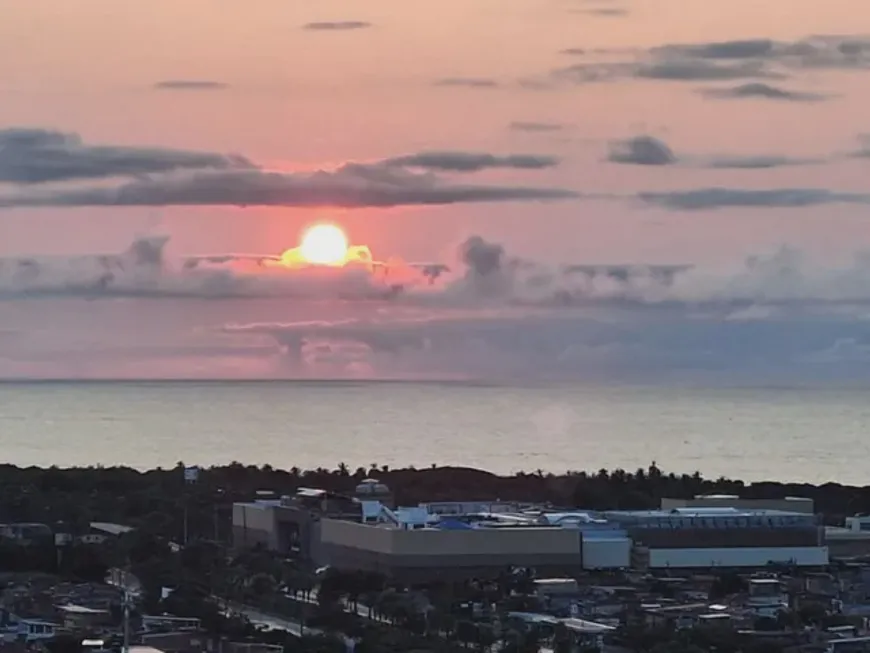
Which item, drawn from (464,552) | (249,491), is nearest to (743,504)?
(464,552)

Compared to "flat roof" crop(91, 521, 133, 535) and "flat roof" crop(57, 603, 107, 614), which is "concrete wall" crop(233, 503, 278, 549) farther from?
"flat roof" crop(57, 603, 107, 614)

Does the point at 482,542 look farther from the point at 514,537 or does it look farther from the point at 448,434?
the point at 448,434

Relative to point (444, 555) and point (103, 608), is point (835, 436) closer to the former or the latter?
point (444, 555)

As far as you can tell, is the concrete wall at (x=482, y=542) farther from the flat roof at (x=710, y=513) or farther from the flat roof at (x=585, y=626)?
the flat roof at (x=585, y=626)

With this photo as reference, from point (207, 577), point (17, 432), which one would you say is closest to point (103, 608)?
point (207, 577)

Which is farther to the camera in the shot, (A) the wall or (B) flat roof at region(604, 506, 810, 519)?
(B) flat roof at region(604, 506, 810, 519)

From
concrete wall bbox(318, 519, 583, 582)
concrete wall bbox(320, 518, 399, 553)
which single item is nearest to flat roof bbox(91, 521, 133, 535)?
concrete wall bbox(320, 518, 399, 553)
